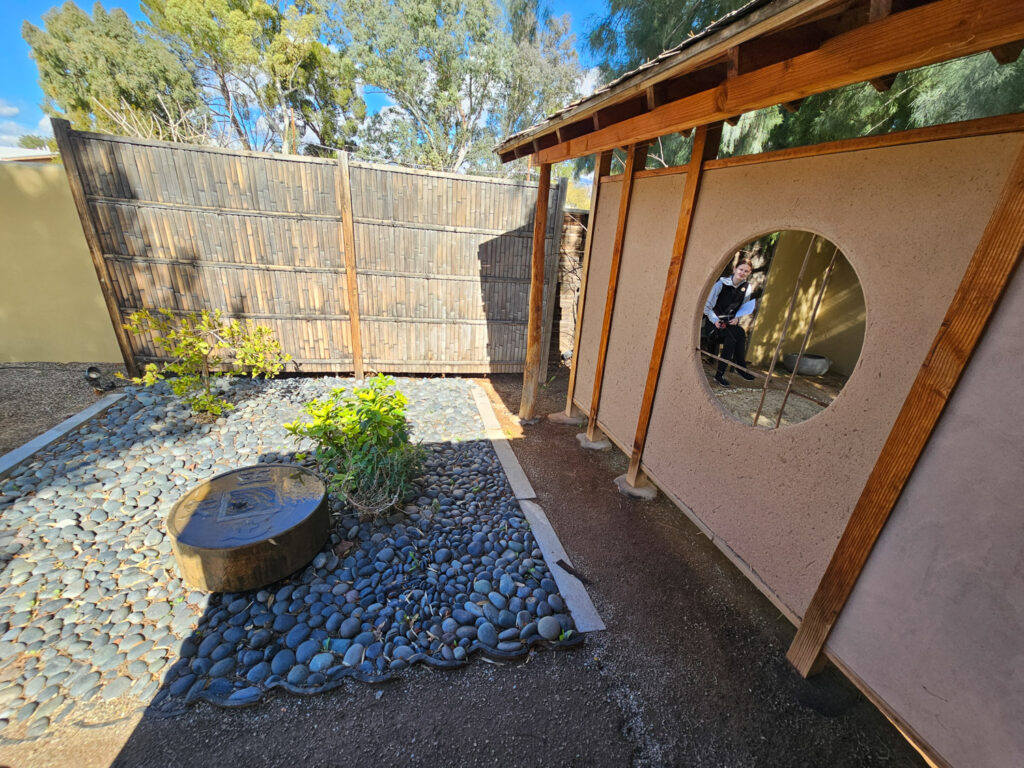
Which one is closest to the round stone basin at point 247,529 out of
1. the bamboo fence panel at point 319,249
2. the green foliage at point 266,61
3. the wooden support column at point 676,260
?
the wooden support column at point 676,260

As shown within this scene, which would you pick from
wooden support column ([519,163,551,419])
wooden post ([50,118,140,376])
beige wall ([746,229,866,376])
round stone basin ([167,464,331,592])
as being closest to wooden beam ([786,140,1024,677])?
round stone basin ([167,464,331,592])

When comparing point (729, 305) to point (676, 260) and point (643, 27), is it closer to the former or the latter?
point (676, 260)

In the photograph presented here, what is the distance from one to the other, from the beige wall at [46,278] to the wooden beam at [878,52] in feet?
23.6

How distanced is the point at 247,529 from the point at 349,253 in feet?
12.8

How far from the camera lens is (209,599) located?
7.81 ft

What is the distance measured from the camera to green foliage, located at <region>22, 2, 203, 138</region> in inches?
671

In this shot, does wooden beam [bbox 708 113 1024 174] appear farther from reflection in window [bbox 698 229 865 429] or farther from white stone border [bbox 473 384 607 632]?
reflection in window [bbox 698 229 865 429]

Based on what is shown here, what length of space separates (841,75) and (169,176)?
627 cm

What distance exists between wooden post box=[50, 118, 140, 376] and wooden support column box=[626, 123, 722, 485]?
602 cm

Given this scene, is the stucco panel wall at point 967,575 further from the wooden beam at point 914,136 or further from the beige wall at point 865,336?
the wooden beam at point 914,136

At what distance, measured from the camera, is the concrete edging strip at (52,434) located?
334 cm

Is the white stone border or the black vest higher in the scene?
the black vest

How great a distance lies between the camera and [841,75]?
1.61 metres

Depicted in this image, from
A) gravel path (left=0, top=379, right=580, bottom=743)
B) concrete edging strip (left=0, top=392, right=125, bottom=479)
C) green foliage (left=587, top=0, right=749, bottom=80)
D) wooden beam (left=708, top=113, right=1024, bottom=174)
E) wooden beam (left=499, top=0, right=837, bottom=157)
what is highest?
green foliage (left=587, top=0, right=749, bottom=80)
